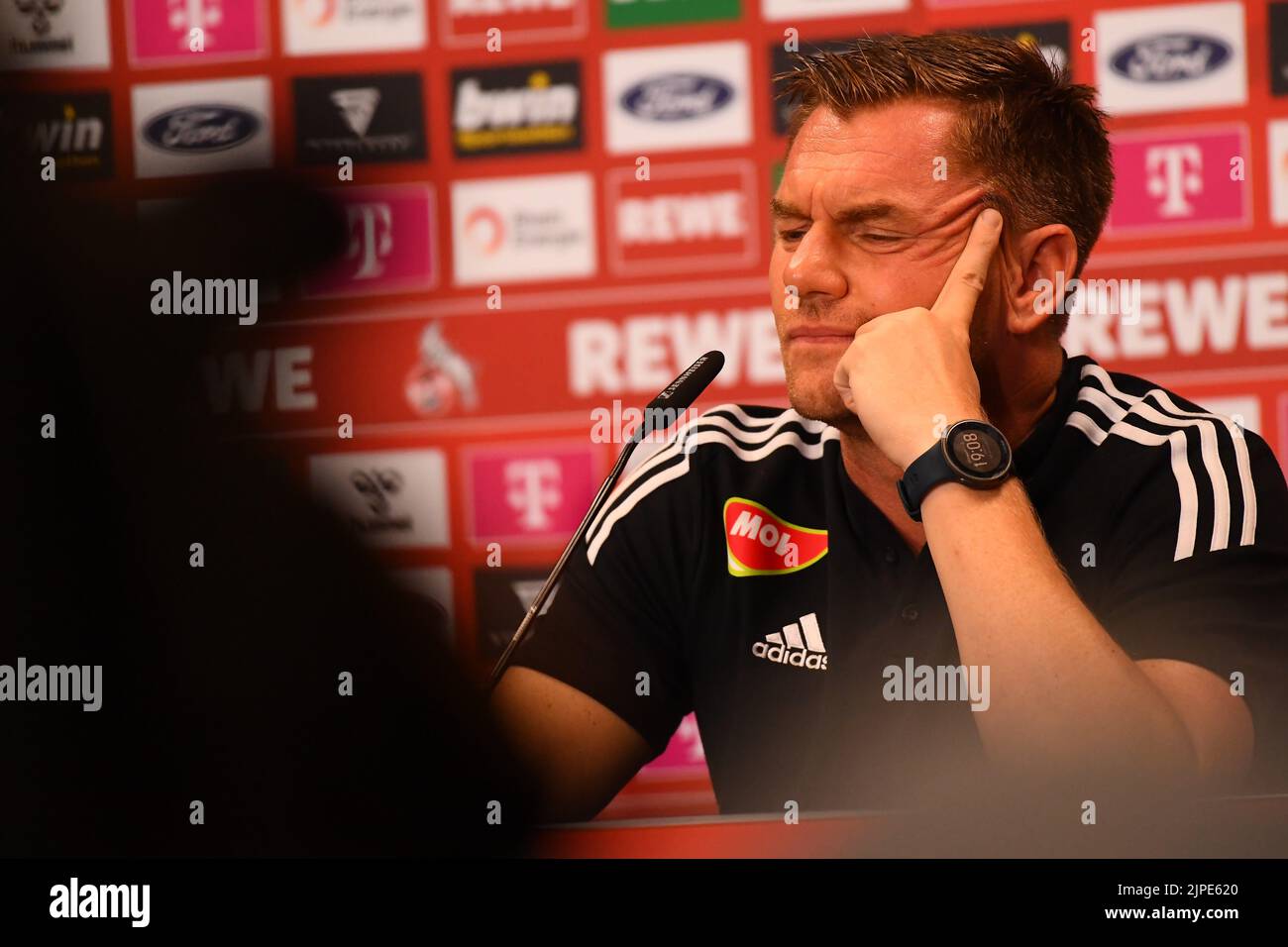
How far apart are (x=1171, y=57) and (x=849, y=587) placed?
880 millimetres

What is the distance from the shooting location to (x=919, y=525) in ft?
3.56

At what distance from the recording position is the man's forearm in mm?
815

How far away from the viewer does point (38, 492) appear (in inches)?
37.5

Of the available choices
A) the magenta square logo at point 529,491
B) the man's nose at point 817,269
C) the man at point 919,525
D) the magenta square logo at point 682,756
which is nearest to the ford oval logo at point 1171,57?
the man at point 919,525

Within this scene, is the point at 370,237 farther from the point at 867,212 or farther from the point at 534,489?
the point at 867,212

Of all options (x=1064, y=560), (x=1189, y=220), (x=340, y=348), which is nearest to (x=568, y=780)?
(x=1064, y=560)

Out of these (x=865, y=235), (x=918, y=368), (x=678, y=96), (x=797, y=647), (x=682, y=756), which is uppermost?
(x=678, y=96)

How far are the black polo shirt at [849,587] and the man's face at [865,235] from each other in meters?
0.12

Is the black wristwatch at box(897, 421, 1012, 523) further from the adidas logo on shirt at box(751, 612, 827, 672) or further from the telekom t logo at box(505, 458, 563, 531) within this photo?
the telekom t logo at box(505, 458, 563, 531)

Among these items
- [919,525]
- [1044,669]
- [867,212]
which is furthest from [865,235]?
[1044,669]

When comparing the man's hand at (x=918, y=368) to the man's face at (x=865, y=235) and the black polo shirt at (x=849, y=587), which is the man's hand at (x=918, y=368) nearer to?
the man's face at (x=865, y=235)

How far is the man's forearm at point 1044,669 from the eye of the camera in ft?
2.68

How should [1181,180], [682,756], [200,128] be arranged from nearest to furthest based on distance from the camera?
[200,128] < [1181,180] < [682,756]
